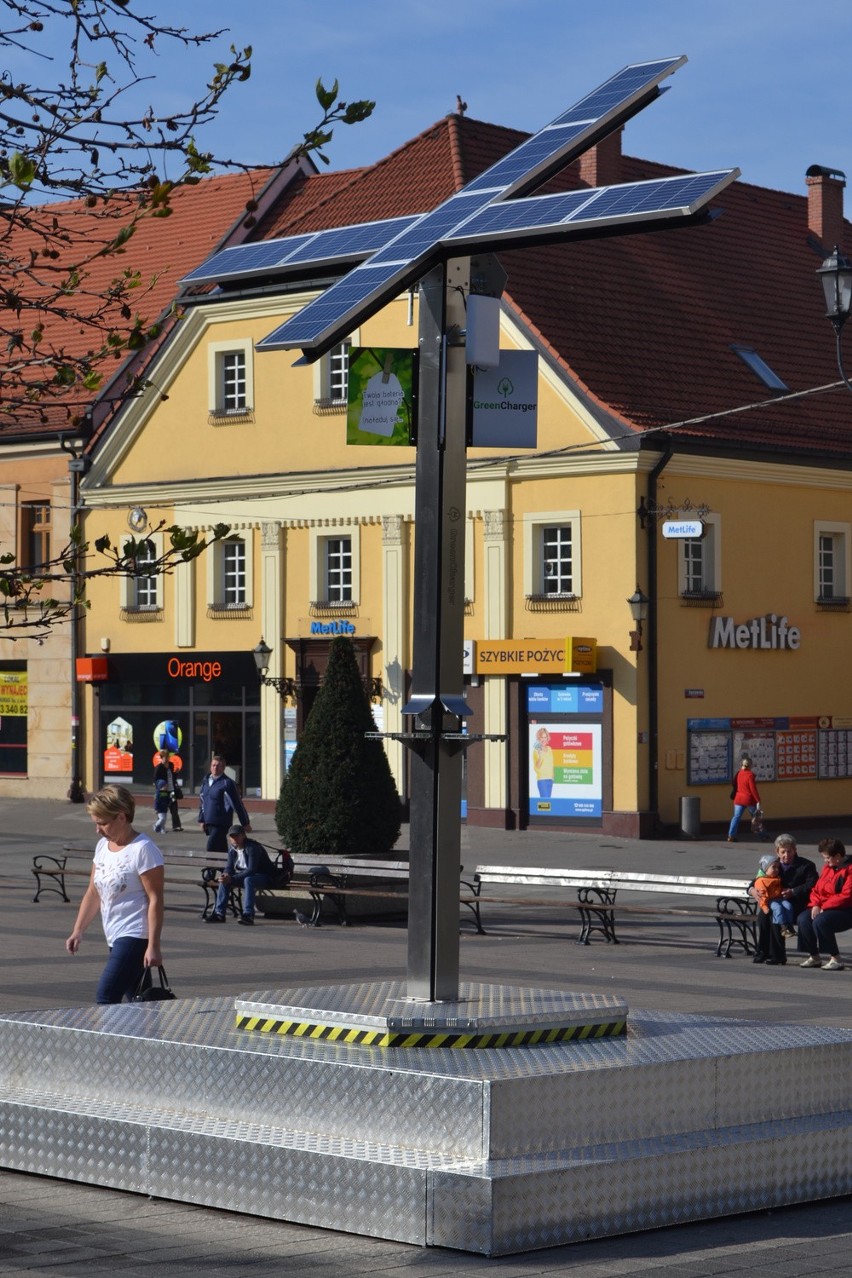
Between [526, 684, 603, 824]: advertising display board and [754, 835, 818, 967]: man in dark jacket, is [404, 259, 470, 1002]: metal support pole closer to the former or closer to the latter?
[754, 835, 818, 967]: man in dark jacket

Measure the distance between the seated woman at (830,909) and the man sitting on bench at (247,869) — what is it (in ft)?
22.0

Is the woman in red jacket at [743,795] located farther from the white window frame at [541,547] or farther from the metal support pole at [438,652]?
the metal support pole at [438,652]

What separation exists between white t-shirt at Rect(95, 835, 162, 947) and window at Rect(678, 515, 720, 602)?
26.9 meters

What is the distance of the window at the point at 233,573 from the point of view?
139 feet

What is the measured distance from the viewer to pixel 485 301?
9.91 m

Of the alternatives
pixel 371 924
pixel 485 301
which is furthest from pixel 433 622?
pixel 371 924

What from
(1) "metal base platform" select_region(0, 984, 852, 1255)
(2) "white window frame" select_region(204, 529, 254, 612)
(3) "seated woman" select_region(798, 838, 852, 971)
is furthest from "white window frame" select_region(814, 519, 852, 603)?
(1) "metal base platform" select_region(0, 984, 852, 1255)

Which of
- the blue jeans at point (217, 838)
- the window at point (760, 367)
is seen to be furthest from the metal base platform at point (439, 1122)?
the window at point (760, 367)

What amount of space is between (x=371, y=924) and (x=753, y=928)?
190 inches

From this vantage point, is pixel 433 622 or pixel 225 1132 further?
pixel 433 622

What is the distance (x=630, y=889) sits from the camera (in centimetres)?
2247

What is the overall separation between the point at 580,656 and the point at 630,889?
13.4 meters

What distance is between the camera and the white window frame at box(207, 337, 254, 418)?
42.1 meters

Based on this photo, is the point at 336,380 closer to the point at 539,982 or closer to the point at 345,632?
the point at 345,632
